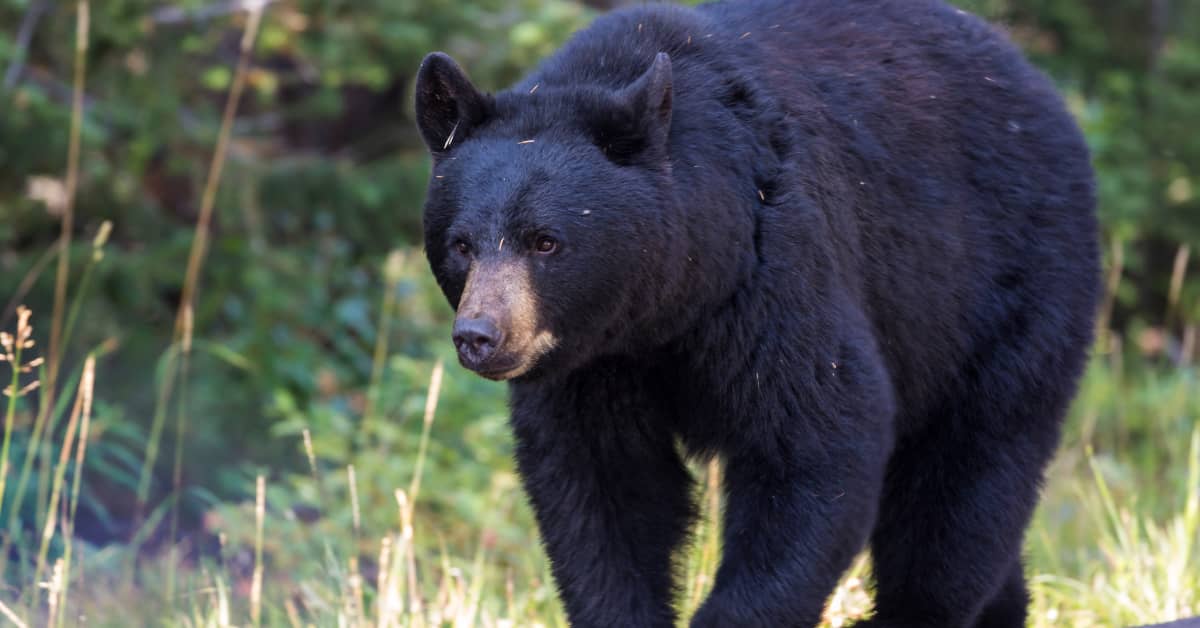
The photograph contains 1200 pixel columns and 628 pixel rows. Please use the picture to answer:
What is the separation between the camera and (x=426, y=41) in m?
6.34

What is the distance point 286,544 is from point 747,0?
3139 mm

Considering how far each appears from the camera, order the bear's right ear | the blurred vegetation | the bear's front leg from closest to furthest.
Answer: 1. the bear's right ear
2. the bear's front leg
3. the blurred vegetation

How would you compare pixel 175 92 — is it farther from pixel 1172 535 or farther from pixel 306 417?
pixel 1172 535

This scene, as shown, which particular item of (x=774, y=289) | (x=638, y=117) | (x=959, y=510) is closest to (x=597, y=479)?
(x=774, y=289)

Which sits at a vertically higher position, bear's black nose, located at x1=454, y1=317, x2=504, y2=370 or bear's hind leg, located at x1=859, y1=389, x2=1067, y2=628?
bear's black nose, located at x1=454, y1=317, x2=504, y2=370

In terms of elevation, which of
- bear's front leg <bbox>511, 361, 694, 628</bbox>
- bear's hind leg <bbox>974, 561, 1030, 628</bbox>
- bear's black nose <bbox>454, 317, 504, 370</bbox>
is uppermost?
bear's black nose <bbox>454, 317, 504, 370</bbox>

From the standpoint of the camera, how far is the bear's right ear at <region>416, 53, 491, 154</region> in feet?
10.7

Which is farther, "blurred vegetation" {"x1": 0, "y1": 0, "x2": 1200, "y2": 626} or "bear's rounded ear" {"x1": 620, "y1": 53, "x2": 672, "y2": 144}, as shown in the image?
"blurred vegetation" {"x1": 0, "y1": 0, "x2": 1200, "y2": 626}

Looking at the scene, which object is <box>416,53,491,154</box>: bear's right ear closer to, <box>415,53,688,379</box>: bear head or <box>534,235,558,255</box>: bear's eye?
<box>415,53,688,379</box>: bear head

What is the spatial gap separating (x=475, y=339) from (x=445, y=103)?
25.5 inches

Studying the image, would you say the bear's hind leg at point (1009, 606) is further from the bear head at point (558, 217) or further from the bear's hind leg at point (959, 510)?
the bear head at point (558, 217)

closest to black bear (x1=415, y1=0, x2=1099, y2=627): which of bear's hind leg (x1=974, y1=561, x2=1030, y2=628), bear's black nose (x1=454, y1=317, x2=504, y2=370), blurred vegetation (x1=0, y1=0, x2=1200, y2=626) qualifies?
bear's black nose (x1=454, y1=317, x2=504, y2=370)

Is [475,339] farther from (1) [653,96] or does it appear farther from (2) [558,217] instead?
(1) [653,96]

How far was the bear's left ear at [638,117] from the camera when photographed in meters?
3.14
